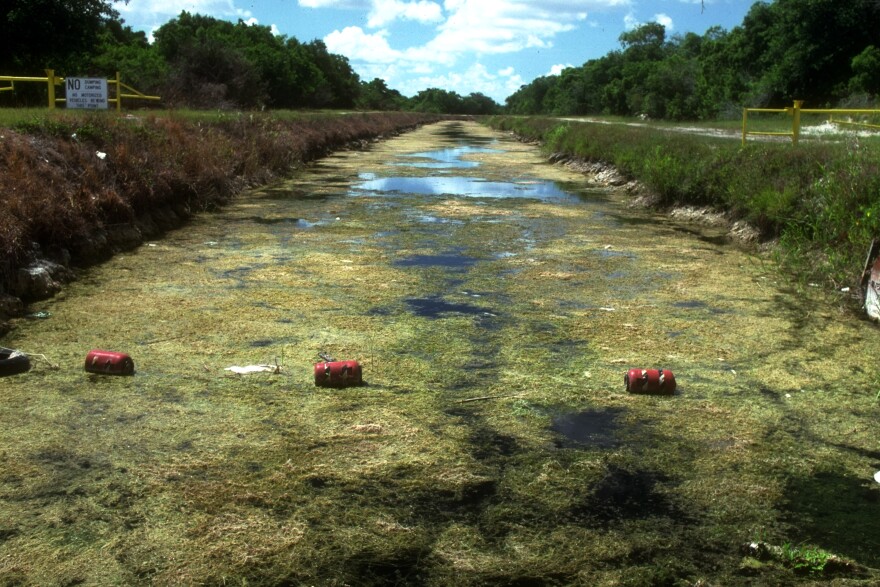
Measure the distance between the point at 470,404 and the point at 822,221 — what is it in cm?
511

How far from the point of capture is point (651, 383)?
4.98 meters

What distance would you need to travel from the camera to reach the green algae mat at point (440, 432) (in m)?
3.30

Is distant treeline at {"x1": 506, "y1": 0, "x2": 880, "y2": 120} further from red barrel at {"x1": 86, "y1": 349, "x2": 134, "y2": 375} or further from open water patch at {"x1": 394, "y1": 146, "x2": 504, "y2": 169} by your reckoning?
red barrel at {"x1": 86, "y1": 349, "x2": 134, "y2": 375}

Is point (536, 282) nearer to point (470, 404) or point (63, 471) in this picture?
point (470, 404)

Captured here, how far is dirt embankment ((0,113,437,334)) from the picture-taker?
718 centimetres

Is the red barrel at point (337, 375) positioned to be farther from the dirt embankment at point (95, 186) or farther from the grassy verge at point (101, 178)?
the grassy verge at point (101, 178)

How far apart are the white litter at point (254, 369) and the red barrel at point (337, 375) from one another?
1.20 ft

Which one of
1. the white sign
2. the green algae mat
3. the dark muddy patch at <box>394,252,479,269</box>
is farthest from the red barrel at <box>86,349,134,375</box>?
the white sign

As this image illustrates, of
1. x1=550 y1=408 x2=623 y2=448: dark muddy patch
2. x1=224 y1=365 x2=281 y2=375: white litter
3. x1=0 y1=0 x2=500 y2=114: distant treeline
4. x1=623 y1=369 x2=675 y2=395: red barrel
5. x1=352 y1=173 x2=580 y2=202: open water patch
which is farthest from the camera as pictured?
x1=0 y1=0 x2=500 y2=114: distant treeline

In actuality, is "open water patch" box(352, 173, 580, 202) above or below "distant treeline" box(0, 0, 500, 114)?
below

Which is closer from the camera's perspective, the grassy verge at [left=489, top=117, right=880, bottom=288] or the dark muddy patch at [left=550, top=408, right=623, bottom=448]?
the dark muddy patch at [left=550, top=408, right=623, bottom=448]

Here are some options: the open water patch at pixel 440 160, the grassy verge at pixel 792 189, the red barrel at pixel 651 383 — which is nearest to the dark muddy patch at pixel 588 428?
the red barrel at pixel 651 383

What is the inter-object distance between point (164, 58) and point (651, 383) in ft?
119

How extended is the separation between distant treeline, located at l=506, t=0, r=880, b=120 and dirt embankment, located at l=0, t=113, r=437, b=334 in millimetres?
21298
